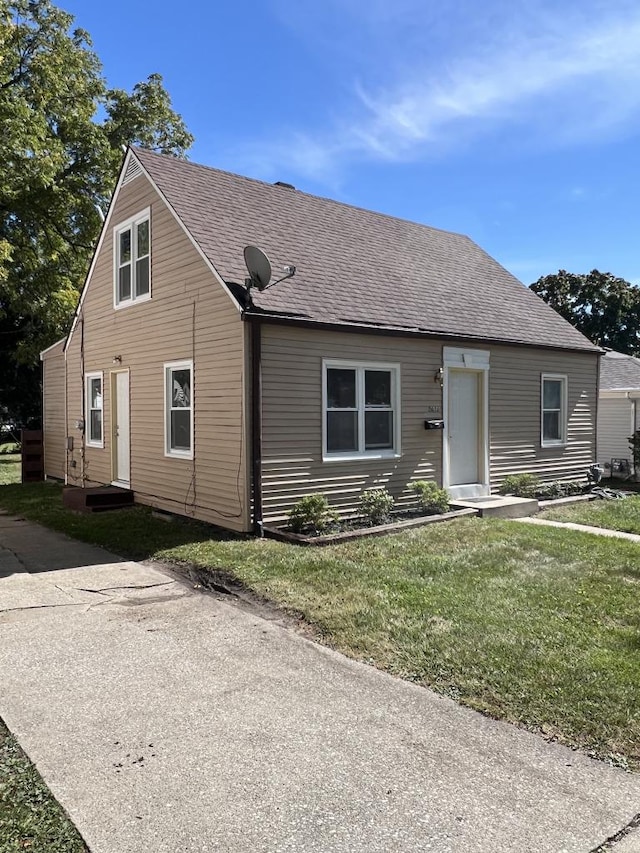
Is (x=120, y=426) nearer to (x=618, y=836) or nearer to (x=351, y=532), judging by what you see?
(x=351, y=532)

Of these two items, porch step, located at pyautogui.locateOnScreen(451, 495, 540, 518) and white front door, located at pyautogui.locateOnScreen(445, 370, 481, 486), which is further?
white front door, located at pyautogui.locateOnScreen(445, 370, 481, 486)

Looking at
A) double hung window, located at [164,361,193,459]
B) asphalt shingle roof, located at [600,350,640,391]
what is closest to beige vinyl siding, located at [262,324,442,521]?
double hung window, located at [164,361,193,459]

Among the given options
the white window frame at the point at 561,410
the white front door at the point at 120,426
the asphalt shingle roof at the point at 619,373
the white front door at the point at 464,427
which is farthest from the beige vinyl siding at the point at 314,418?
the asphalt shingle roof at the point at 619,373

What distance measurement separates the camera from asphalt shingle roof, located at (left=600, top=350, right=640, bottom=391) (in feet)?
57.3

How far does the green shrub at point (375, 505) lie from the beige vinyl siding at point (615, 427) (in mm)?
9914

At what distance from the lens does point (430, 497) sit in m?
9.86

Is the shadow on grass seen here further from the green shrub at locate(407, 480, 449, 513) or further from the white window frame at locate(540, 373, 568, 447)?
the white window frame at locate(540, 373, 568, 447)

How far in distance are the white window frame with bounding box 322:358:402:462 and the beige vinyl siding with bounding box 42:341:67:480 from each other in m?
8.26

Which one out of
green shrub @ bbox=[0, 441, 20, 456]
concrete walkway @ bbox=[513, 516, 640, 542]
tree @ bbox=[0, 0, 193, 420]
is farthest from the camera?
green shrub @ bbox=[0, 441, 20, 456]

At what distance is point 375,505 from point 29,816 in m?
6.83

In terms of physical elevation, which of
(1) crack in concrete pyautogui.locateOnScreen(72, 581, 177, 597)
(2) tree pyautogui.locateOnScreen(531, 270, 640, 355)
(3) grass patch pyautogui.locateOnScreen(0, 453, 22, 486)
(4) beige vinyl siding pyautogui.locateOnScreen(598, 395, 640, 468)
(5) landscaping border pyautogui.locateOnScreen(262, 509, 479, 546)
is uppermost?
(2) tree pyautogui.locateOnScreen(531, 270, 640, 355)

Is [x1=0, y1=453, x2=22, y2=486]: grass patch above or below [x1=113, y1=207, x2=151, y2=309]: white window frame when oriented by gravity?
below

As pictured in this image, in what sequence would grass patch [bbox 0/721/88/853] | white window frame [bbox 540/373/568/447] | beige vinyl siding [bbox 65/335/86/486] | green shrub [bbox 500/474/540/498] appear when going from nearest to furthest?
grass patch [bbox 0/721/88/853] → green shrub [bbox 500/474/540/498] → white window frame [bbox 540/373/568/447] → beige vinyl siding [bbox 65/335/86/486]

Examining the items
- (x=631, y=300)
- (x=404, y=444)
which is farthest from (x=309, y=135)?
(x=631, y=300)
